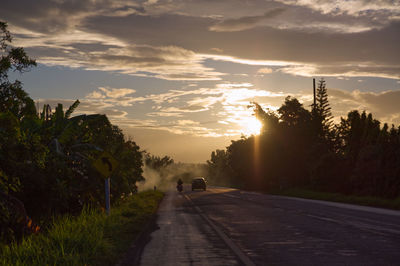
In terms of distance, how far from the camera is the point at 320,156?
154ft

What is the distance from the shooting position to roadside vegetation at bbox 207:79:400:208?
3325 cm

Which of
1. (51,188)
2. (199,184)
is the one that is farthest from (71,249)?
(199,184)

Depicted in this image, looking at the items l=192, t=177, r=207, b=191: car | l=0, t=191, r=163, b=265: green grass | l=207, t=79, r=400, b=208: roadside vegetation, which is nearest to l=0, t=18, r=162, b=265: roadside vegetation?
l=0, t=191, r=163, b=265: green grass

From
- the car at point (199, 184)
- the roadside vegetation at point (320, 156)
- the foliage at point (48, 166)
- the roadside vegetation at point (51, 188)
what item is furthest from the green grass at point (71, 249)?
the car at point (199, 184)

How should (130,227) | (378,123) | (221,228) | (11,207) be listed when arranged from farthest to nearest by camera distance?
1. (378,123)
2. (130,227)
3. (221,228)
4. (11,207)

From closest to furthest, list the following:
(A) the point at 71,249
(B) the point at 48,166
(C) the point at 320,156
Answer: (A) the point at 71,249, (B) the point at 48,166, (C) the point at 320,156

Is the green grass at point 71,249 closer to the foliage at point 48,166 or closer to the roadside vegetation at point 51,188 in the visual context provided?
the roadside vegetation at point 51,188

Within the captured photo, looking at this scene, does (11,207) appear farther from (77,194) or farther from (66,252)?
(77,194)

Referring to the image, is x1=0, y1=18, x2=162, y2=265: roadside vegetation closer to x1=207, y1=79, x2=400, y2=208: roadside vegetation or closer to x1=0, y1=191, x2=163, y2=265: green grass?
x1=0, y1=191, x2=163, y2=265: green grass

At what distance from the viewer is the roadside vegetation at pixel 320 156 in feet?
109

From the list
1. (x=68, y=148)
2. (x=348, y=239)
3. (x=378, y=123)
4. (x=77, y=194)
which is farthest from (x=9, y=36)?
(x=378, y=123)

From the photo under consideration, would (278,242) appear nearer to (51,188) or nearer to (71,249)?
(71,249)

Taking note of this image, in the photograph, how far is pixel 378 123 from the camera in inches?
1726

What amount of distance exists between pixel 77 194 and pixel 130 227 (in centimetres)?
372
